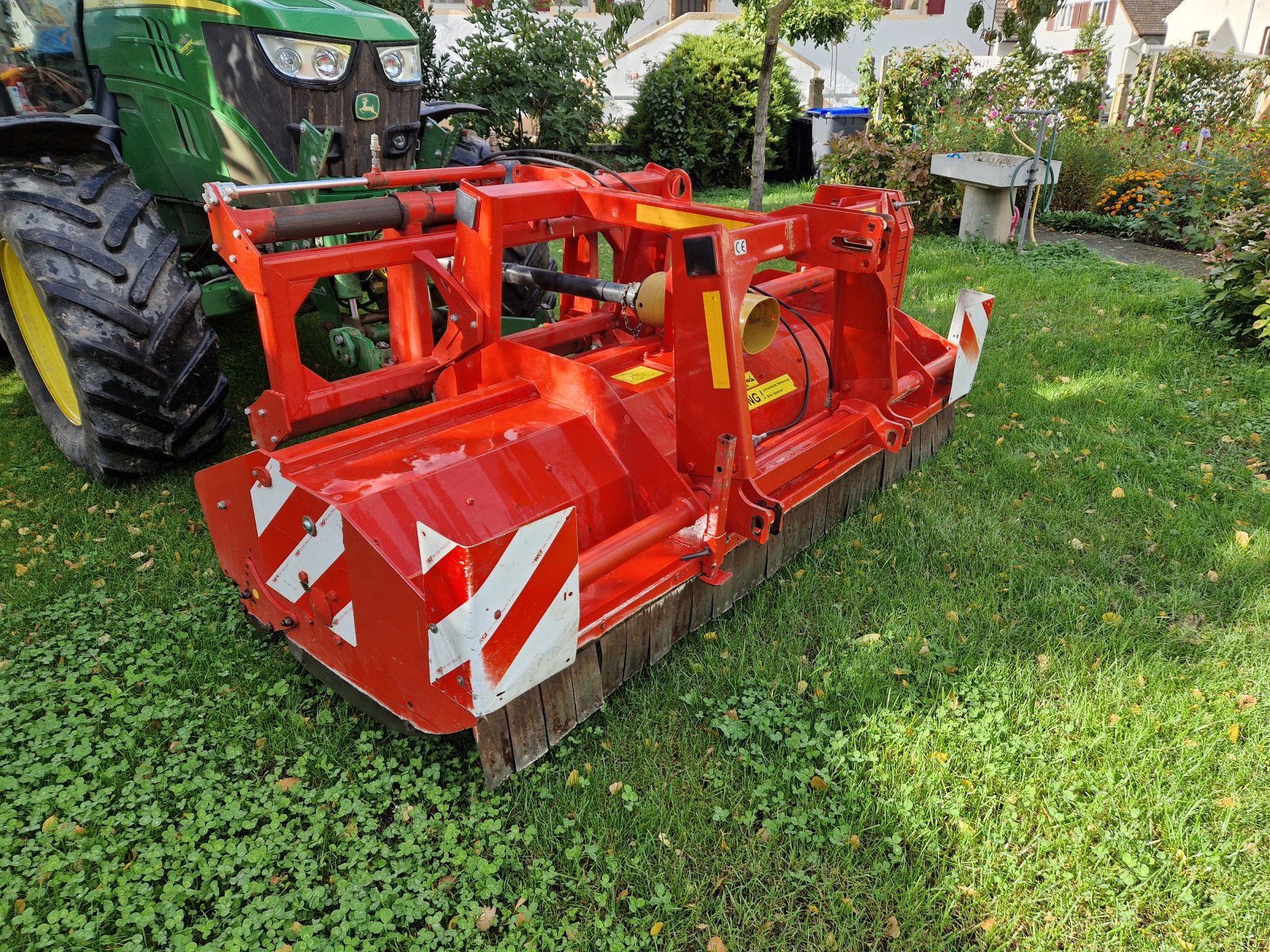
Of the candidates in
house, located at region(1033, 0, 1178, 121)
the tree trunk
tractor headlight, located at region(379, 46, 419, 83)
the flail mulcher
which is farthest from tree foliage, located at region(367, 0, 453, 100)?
house, located at region(1033, 0, 1178, 121)

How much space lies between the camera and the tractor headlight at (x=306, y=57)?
12.3 feet

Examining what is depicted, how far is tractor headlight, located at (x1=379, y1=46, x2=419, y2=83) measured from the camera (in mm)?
4090

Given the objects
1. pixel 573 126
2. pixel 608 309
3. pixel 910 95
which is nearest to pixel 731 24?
pixel 910 95

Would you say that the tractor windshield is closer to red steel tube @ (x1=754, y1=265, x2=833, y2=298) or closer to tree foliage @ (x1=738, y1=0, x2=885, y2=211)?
red steel tube @ (x1=754, y1=265, x2=833, y2=298)

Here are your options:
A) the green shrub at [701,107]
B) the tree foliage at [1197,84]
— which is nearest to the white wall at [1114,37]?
the tree foliage at [1197,84]

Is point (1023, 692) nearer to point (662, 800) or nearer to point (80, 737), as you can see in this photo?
point (662, 800)

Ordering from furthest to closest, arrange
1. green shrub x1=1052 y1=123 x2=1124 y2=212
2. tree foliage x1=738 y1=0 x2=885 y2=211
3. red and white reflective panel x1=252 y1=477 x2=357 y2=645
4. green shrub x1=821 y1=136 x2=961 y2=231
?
green shrub x1=1052 y1=123 x2=1124 y2=212 < green shrub x1=821 y1=136 x2=961 y2=231 < tree foliage x1=738 y1=0 x2=885 y2=211 < red and white reflective panel x1=252 y1=477 x2=357 y2=645

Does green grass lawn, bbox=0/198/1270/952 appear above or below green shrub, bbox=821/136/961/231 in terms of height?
below

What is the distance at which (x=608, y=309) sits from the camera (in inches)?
146

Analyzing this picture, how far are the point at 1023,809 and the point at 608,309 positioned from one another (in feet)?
7.81

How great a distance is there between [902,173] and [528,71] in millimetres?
4209

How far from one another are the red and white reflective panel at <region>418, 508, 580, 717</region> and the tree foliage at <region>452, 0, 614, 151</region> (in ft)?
27.5

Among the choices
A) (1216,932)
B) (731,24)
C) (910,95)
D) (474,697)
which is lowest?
(1216,932)

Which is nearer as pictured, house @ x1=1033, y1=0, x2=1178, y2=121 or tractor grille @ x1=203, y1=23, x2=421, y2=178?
tractor grille @ x1=203, y1=23, x2=421, y2=178
